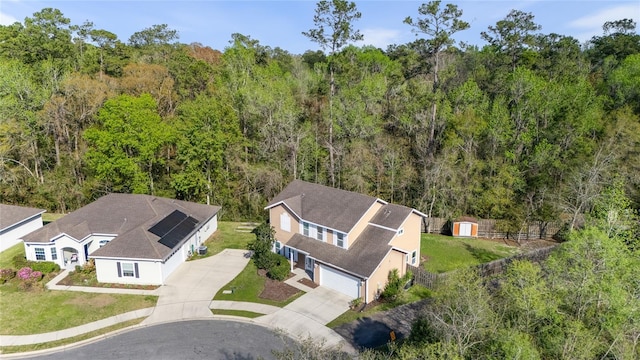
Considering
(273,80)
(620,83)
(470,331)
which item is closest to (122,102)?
(273,80)

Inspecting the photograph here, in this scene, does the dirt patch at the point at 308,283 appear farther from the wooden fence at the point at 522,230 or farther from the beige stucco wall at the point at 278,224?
the wooden fence at the point at 522,230

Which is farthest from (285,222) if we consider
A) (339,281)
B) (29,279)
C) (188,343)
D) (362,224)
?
(29,279)

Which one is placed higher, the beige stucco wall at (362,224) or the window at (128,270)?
the beige stucco wall at (362,224)

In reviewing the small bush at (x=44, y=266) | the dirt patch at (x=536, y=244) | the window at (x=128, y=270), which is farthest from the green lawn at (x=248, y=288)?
the dirt patch at (x=536, y=244)

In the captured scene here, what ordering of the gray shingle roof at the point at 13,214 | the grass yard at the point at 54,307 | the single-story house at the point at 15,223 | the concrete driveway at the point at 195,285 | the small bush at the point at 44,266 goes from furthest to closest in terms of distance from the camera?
the gray shingle roof at the point at 13,214, the single-story house at the point at 15,223, the small bush at the point at 44,266, the concrete driveway at the point at 195,285, the grass yard at the point at 54,307

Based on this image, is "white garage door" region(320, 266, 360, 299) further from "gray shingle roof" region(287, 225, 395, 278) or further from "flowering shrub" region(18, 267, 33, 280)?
"flowering shrub" region(18, 267, 33, 280)

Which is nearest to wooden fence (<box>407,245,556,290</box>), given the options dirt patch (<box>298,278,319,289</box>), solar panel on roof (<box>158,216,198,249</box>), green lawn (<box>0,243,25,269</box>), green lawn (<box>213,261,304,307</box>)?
dirt patch (<box>298,278,319,289</box>)
